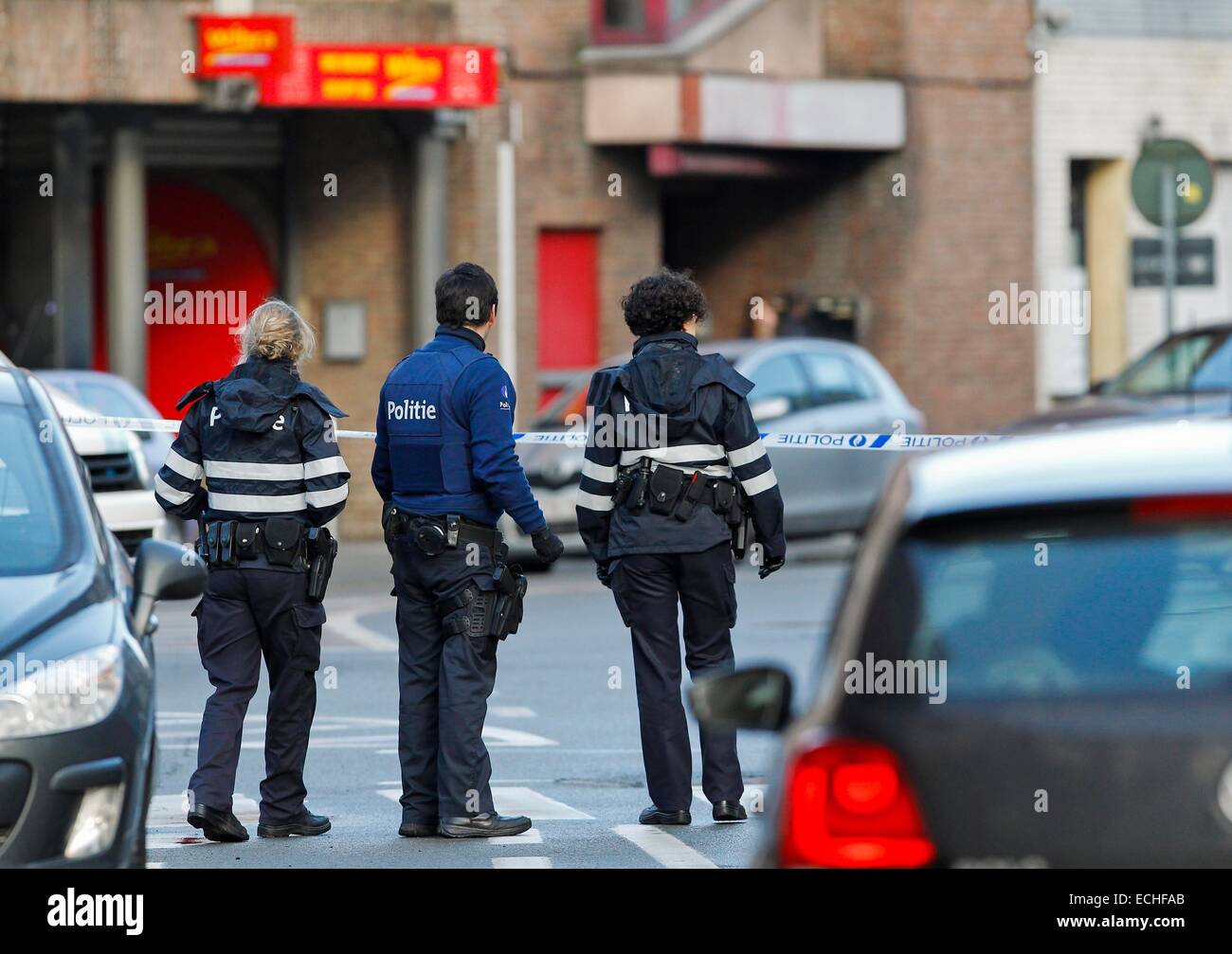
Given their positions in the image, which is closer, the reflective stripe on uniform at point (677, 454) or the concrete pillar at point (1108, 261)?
the reflective stripe on uniform at point (677, 454)

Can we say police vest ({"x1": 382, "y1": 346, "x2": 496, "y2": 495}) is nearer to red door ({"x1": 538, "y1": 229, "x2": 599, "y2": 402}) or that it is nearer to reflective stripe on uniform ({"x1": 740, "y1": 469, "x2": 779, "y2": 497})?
reflective stripe on uniform ({"x1": 740, "y1": 469, "x2": 779, "y2": 497})

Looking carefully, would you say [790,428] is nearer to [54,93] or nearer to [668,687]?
[54,93]

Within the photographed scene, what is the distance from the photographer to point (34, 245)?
23859 mm

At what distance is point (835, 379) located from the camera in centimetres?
2019

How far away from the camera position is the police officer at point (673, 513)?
27.7 feet

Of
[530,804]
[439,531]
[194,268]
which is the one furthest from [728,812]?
[194,268]

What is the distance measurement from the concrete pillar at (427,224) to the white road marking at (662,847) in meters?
15.5

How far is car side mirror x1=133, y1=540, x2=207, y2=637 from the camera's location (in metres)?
6.27

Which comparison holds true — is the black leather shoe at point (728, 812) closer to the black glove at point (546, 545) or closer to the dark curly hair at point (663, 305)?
the black glove at point (546, 545)

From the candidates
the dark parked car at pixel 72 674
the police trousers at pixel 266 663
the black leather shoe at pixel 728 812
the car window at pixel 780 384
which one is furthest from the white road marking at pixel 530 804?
the car window at pixel 780 384

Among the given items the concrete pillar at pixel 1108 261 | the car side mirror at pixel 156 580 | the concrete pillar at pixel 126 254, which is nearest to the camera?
the car side mirror at pixel 156 580

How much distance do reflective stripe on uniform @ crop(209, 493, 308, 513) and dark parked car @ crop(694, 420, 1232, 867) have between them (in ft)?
14.3

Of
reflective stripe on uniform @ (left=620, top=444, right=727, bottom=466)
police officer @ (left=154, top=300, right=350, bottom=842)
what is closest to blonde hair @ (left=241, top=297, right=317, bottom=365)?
police officer @ (left=154, top=300, right=350, bottom=842)

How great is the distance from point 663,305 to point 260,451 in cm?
150
